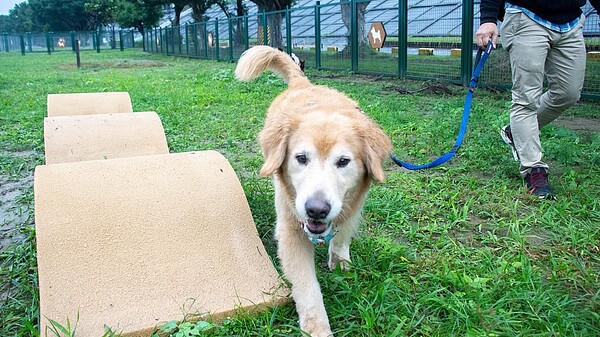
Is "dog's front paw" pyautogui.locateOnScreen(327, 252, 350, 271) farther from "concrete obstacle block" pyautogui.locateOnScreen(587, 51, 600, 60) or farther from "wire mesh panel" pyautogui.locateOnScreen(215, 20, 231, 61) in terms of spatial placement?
"wire mesh panel" pyautogui.locateOnScreen(215, 20, 231, 61)

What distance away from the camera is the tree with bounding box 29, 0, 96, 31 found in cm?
6019

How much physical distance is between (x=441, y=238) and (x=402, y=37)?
345 inches

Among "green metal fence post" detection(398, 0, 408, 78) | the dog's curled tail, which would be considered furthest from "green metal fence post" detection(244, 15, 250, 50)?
the dog's curled tail

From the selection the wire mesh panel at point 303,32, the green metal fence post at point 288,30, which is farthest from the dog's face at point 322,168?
the green metal fence post at point 288,30

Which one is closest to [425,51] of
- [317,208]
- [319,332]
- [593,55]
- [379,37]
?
[379,37]

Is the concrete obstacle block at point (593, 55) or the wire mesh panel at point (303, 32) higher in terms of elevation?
the wire mesh panel at point (303, 32)

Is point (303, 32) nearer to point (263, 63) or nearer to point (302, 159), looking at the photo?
point (263, 63)

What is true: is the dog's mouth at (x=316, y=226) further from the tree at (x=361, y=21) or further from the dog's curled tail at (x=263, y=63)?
the tree at (x=361, y=21)

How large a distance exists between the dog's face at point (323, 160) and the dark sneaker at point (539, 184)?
72.8 inches

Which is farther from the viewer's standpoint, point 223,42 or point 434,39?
point 223,42

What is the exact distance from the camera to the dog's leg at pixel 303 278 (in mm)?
2275

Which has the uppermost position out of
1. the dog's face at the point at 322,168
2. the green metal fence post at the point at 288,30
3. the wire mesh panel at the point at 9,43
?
the wire mesh panel at the point at 9,43

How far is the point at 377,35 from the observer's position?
12.2 meters

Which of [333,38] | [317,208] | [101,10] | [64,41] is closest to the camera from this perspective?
[317,208]
